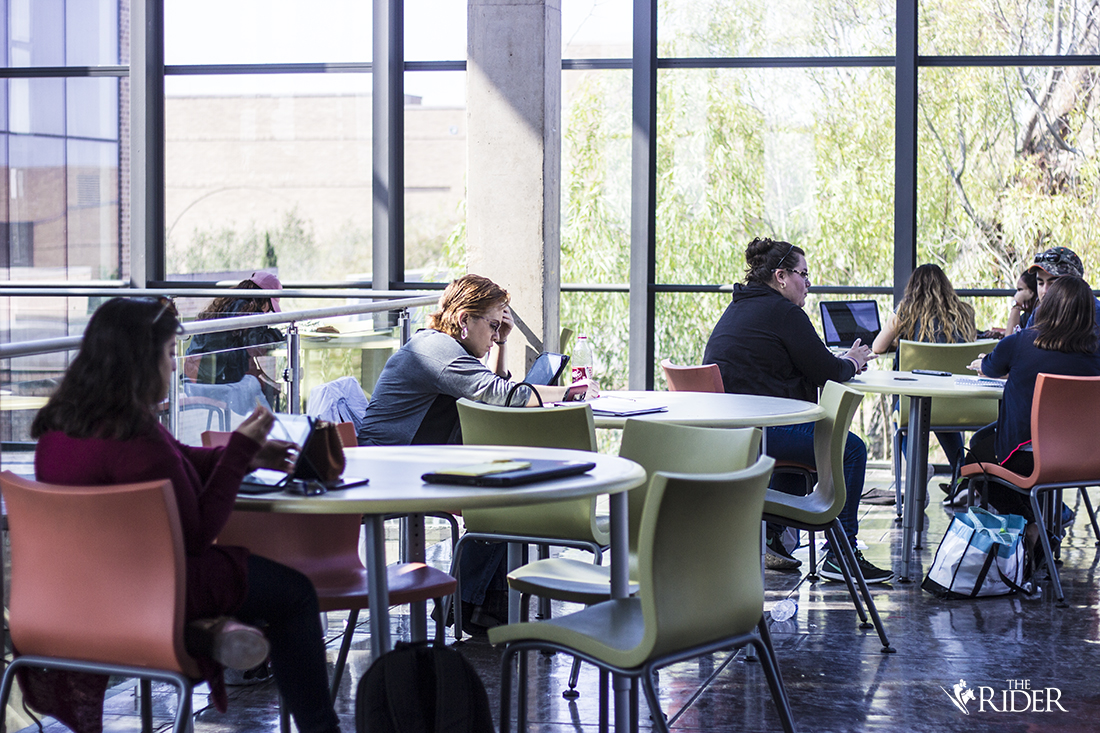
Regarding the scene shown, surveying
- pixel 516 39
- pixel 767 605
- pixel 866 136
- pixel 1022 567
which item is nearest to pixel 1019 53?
pixel 866 136

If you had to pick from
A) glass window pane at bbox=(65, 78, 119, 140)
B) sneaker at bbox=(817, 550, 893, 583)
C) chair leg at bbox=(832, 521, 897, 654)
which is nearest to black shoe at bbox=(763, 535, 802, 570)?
sneaker at bbox=(817, 550, 893, 583)

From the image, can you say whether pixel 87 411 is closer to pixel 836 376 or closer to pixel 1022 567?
pixel 836 376

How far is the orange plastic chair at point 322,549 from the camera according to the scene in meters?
2.99

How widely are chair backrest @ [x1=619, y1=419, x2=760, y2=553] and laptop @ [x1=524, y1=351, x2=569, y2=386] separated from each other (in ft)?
3.94

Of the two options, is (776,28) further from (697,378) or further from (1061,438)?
(1061,438)

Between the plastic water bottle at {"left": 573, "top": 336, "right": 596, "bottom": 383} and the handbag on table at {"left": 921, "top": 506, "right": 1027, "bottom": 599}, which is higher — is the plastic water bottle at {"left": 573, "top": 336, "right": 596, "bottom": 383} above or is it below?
above

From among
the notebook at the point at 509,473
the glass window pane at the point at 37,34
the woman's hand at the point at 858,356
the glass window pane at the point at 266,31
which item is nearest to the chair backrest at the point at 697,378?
the woman's hand at the point at 858,356

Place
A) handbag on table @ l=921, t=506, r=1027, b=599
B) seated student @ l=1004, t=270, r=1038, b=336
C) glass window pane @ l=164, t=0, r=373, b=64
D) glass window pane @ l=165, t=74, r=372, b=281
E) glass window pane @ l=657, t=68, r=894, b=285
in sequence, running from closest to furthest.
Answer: handbag on table @ l=921, t=506, r=1027, b=599, seated student @ l=1004, t=270, r=1038, b=336, glass window pane @ l=657, t=68, r=894, b=285, glass window pane @ l=164, t=0, r=373, b=64, glass window pane @ l=165, t=74, r=372, b=281

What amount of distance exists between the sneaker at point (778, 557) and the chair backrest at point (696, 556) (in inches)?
113

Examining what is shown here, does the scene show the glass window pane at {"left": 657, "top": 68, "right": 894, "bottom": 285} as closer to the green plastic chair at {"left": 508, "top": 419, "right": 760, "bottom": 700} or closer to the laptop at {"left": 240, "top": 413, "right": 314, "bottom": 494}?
the green plastic chair at {"left": 508, "top": 419, "right": 760, "bottom": 700}

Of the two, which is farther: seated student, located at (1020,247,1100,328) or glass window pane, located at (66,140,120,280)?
glass window pane, located at (66,140,120,280)

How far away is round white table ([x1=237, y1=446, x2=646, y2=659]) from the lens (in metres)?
2.46

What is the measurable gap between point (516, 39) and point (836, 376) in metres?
2.53

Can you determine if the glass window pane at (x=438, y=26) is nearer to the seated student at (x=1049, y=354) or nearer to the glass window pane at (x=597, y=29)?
the glass window pane at (x=597, y=29)
